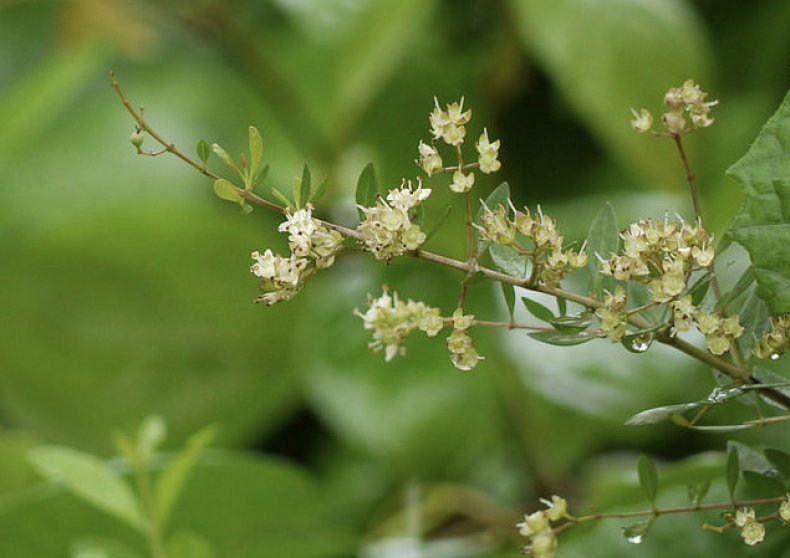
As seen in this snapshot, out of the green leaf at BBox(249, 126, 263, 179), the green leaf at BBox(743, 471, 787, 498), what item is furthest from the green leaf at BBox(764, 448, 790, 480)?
the green leaf at BBox(249, 126, 263, 179)

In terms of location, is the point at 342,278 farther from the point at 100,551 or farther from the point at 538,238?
the point at 538,238

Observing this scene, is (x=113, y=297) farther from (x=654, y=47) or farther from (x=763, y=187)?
(x=763, y=187)

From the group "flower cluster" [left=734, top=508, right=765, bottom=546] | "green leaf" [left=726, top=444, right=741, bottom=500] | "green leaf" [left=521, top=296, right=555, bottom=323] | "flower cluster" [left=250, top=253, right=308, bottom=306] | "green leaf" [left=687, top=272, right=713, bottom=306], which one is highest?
"green leaf" [left=521, top=296, right=555, bottom=323]

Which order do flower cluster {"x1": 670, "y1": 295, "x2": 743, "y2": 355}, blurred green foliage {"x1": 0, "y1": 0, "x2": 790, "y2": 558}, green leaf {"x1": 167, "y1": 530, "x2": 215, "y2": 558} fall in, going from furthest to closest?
blurred green foliage {"x1": 0, "y1": 0, "x2": 790, "y2": 558} → green leaf {"x1": 167, "y1": 530, "x2": 215, "y2": 558} → flower cluster {"x1": 670, "y1": 295, "x2": 743, "y2": 355}

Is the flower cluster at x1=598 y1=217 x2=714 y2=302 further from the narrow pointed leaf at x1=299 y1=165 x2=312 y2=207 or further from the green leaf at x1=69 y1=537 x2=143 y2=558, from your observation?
the green leaf at x1=69 y1=537 x2=143 y2=558

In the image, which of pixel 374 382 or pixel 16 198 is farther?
pixel 16 198

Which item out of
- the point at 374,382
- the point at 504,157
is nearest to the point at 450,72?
the point at 504,157

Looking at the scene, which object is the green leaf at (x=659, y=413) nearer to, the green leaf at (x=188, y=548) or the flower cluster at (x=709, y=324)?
the flower cluster at (x=709, y=324)
